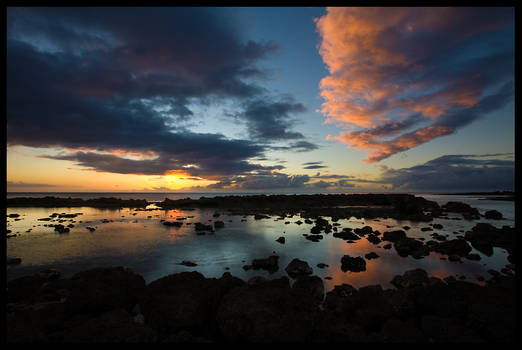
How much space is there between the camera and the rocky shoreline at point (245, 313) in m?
7.24

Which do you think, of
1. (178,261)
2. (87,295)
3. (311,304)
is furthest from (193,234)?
(311,304)

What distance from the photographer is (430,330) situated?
310 inches

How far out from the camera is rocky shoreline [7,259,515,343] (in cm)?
724

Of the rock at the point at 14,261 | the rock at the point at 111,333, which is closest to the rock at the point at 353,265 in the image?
the rock at the point at 111,333

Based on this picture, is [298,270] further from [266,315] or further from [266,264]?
[266,315]

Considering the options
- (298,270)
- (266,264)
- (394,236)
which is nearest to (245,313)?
(298,270)

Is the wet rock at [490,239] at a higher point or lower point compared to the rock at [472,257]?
higher

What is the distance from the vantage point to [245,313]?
8008 mm

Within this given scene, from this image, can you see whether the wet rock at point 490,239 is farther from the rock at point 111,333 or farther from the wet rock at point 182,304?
the rock at point 111,333

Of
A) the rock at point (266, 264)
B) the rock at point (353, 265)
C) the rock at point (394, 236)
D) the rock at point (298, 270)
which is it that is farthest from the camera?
the rock at point (394, 236)

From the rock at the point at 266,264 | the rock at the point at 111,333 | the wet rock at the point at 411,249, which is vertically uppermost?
the rock at the point at 111,333

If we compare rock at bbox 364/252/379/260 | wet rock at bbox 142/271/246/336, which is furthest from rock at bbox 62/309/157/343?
rock at bbox 364/252/379/260

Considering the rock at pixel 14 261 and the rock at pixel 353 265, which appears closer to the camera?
the rock at pixel 353 265
